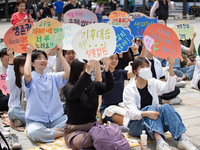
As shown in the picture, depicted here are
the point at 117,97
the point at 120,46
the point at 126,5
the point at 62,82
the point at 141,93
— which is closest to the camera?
the point at 141,93

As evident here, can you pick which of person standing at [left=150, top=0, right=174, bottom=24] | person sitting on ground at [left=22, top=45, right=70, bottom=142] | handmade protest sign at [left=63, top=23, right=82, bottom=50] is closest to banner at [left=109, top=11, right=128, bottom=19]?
person standing at [left=150, top=0, right=174, bottom=24]

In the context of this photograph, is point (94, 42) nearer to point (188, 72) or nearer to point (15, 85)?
point (15, 85)

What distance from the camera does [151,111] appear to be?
11.0 feet

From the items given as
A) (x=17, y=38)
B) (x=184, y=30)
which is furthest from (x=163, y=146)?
(x=184, y=30)

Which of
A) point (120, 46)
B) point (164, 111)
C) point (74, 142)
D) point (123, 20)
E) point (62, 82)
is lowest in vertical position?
point (74, 142)

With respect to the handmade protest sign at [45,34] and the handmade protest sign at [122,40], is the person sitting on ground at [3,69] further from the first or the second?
the handmade protest sign at [122,40]

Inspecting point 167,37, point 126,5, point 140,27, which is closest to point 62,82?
point 167,37

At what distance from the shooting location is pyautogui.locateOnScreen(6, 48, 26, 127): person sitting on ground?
4.13m

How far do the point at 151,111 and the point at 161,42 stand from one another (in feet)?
3.14

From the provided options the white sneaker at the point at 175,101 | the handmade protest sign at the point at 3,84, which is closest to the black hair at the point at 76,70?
the handmade protest sign at the point at 3,84

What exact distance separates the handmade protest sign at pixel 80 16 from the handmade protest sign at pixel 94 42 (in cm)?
203

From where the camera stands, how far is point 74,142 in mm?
3188

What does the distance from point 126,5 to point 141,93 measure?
1799 centimetres

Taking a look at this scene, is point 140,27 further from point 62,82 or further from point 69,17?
point 62,82
